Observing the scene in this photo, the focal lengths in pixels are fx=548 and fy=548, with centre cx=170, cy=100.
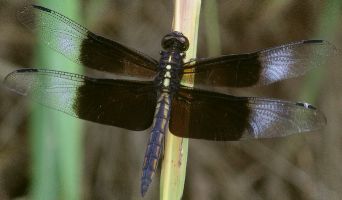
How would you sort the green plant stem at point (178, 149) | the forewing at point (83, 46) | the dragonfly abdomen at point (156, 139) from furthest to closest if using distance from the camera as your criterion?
the forewing at point (83, 46)
the dragonfly abdomen at point (156, 139)
the green plant stem at point (178, 149)

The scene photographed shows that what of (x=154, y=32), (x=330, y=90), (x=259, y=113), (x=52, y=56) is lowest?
(x=259, y=113)

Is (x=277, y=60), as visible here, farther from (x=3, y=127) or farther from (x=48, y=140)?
(x=3, y=127)

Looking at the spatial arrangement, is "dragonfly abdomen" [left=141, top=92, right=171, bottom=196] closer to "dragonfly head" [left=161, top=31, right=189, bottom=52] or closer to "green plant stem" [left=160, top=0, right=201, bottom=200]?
"green plant stem" [left=160, top=0, right=201, bottom=200]

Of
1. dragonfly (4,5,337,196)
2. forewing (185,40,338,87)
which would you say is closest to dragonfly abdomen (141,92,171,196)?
dragonfly (4,5,337,196)

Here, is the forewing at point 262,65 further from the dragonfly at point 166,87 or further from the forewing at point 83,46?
the forewing at point 83,46

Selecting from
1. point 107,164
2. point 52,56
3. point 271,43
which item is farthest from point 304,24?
point 52,56

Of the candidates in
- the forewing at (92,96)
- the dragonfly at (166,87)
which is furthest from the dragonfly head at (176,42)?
the forewing at (92,96)

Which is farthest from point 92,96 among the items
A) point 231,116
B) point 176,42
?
point 231,116
